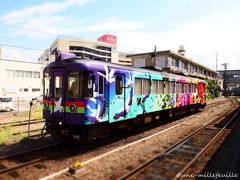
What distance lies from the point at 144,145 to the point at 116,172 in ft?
11.9

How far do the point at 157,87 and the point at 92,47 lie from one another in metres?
108

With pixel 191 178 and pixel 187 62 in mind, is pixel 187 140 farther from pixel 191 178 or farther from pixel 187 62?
pixel 187 62

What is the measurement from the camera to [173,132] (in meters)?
15.2

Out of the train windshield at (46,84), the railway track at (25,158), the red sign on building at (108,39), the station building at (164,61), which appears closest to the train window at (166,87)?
the train windshield at (46,84)

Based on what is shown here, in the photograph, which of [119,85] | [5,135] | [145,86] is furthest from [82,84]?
[5,135]

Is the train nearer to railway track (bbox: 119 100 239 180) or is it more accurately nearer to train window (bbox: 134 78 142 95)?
train window (bbox: 134 78 142 95)

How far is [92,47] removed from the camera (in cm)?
12150

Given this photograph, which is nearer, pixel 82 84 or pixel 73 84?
pixel 82 84

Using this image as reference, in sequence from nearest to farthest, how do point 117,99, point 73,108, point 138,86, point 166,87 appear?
1. point 73,108
2. point 117,99
3. point 138,86
4. point 166,87

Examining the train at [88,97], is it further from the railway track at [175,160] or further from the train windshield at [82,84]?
the railway track at [175,160]

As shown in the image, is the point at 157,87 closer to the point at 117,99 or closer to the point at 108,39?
the point at 117,99

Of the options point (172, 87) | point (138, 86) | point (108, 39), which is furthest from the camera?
A: point (108, 39)

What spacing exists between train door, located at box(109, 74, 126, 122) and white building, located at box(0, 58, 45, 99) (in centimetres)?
4141

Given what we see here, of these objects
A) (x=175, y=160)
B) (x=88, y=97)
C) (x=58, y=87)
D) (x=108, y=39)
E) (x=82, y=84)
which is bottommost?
(x=175, y=160)
